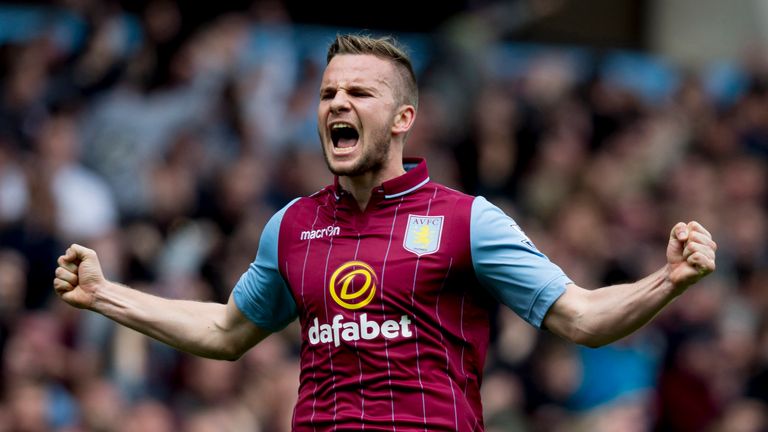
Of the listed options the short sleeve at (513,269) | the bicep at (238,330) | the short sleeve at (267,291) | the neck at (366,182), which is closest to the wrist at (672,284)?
the short sleeve at (513,269)

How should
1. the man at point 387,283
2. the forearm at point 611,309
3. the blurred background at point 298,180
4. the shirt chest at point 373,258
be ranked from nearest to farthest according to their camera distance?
the forearm at point 611,309, the man at point 387,283, the shirt chest at point 373,258, the blurred background at point 298,180

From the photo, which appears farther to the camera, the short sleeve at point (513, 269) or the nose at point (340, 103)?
the nose at point (340, 103)

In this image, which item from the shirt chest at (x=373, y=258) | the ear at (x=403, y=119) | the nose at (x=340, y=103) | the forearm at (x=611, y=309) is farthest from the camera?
the ear at (x=403, y=119)

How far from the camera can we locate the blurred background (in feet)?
30.8

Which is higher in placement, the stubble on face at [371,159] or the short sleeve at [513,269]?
the stubble on face at [371,159]

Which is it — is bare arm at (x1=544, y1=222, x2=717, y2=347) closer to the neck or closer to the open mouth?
the neck

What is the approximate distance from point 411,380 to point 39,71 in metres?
6.82

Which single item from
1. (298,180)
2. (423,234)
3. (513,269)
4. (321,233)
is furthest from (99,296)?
(298,180)

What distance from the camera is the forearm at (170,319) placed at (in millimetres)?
5570

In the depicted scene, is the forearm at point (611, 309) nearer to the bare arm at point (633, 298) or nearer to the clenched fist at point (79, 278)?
the bare arm at point (633, 298)

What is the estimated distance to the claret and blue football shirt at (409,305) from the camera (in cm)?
501

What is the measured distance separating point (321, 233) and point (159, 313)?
2.44 ft

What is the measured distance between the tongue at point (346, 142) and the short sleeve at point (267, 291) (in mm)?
342

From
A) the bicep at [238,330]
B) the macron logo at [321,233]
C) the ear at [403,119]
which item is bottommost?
the bicep at [238,330]
